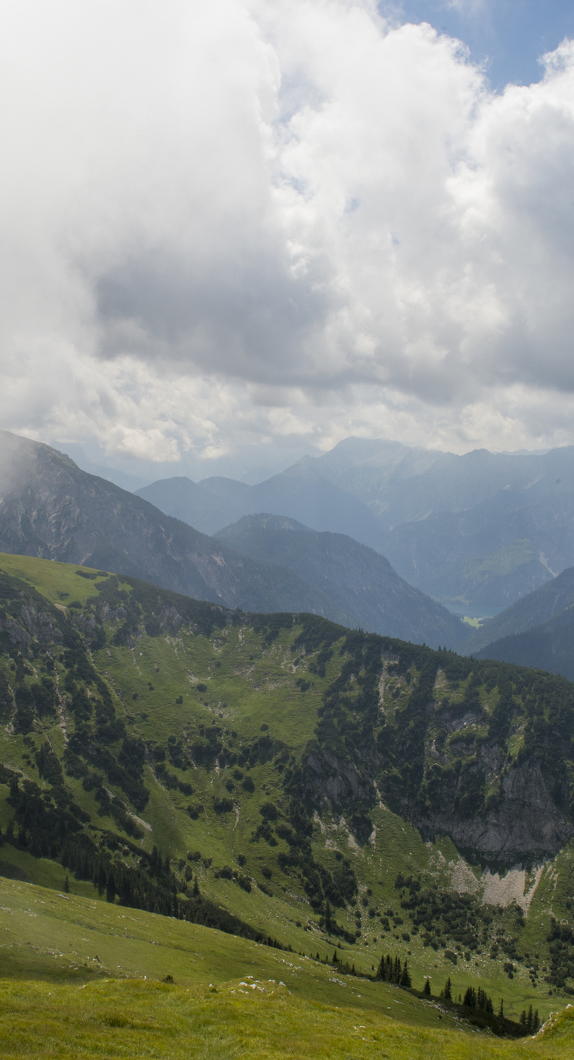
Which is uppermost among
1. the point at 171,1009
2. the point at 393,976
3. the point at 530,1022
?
the point at 171,1009

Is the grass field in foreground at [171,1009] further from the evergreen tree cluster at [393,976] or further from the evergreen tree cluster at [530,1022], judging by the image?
the evergreen tree cluster at [393,976]

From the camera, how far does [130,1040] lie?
37.2 m

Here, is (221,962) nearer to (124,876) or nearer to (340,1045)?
(340,1045)

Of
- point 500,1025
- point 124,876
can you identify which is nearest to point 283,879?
point 124,876

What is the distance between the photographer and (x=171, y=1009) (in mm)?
46938

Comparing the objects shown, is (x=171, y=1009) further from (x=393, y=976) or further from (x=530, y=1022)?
(x=530, y=1022)

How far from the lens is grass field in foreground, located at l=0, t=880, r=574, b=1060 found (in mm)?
37406

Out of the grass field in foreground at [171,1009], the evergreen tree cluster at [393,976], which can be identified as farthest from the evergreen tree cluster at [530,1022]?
the evergreen tree cluster at [393,976]

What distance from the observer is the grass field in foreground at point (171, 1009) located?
123ft

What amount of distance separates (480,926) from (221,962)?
140432 mm

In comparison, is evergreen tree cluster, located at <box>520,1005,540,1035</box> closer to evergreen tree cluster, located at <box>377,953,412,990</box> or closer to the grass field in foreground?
the grass field in foreground

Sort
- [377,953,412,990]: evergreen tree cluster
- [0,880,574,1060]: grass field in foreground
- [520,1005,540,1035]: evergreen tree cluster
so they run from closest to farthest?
[0,880,574,1060]: grass field in foreground → [520,1005,540,1035]: evergreen tree cluster → [377,953,412,990]: evergreen tree cluster

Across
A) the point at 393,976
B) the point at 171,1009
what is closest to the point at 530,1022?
the point at 393,976

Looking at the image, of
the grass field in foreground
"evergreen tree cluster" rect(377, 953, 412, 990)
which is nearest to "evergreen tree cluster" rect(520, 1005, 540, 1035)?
the grass field in foreground
